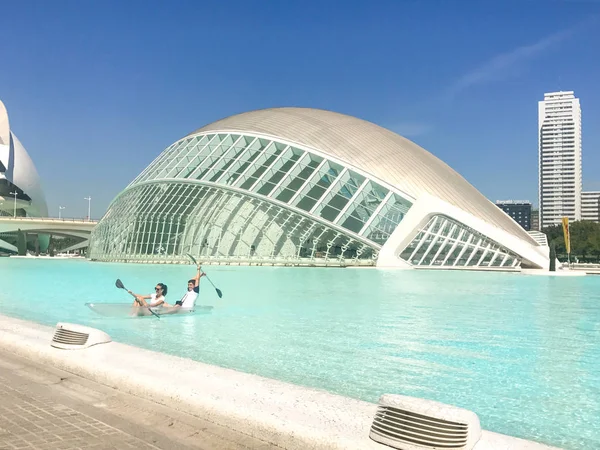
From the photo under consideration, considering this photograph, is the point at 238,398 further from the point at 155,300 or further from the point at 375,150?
the point at 375,150

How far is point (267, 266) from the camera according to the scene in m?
37.1

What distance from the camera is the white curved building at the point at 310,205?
34.8 m

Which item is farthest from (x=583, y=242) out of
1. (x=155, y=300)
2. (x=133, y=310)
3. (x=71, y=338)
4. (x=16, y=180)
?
(x=16, y=180)

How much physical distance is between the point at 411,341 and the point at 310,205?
25.8 m

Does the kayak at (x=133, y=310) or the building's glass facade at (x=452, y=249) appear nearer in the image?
the kayak at (x=133, y=310)

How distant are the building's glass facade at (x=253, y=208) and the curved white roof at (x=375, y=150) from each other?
3.27ft

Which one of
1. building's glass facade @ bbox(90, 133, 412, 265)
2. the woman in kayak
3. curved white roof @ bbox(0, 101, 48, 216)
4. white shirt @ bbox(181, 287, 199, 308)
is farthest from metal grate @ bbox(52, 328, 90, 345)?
curved white roof @ bbox(0, 101, 48, 216)

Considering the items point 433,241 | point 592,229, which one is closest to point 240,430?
point 433,241

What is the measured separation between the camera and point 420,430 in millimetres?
4273

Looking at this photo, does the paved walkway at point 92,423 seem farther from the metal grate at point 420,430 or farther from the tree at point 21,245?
the tree at point 21,245

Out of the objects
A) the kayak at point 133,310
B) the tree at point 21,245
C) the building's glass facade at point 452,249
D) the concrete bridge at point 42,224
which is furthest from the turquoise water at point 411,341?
the tree at point 21,245

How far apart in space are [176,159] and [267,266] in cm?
1307

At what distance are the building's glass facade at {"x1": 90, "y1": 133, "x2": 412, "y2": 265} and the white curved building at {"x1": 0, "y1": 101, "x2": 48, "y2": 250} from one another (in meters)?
61.2

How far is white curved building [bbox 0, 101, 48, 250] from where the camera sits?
10258cm
